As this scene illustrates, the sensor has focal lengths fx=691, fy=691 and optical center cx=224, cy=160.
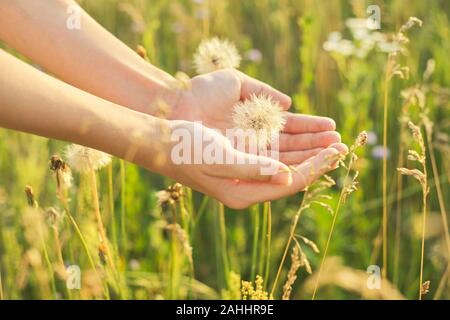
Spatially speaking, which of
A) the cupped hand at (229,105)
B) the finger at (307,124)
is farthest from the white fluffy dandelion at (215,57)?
the finger at (307,124)

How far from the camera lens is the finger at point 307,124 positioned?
4.09 ft

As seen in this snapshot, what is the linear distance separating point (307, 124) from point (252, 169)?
0.27 metres

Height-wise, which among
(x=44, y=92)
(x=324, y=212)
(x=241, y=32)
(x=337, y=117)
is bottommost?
(x=324, y=212)

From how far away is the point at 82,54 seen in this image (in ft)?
4.31

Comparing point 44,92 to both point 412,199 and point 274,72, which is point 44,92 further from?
point 274,72

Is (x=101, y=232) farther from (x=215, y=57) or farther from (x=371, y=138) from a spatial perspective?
(x=371, y=138)

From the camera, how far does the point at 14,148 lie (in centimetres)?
174

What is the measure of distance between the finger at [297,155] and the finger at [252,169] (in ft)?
0.52

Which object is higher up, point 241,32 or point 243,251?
point 241,32

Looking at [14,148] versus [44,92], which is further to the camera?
[14,148]

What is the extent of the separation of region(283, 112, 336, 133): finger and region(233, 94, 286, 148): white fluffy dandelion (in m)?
0.10

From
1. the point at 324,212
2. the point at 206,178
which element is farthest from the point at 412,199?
the point at 206,178

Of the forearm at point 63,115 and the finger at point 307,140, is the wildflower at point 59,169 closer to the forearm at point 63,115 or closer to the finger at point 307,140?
the forearm at point 63,115

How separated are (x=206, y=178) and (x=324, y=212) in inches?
20.0
